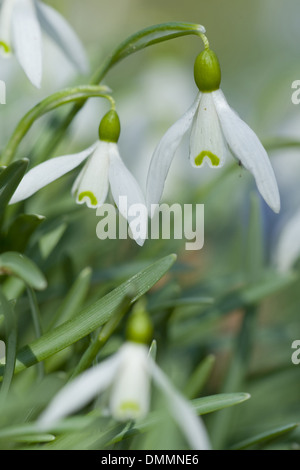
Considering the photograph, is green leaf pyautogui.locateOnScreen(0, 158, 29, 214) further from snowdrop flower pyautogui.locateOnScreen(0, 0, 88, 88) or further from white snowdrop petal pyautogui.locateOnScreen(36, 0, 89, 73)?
white snowdrop petal pyautogui.locateOnScreen(36, 0, 89, 73)

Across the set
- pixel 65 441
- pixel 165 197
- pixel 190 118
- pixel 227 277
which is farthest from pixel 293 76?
pixel 65 441

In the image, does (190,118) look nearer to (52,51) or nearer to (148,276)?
(148,276)

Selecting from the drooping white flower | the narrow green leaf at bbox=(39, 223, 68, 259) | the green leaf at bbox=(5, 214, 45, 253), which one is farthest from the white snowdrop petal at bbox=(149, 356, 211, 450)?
the narrow green leaf at bbox=(39, 223, 68, 259)

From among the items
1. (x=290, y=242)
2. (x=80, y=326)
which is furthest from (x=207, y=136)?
(x=290, y=242)

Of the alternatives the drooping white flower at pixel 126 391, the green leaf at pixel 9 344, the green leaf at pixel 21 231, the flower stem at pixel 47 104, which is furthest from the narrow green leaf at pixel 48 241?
the drooping white flower at pixel 126 391

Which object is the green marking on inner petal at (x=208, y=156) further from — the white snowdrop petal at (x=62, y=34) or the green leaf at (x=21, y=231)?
the white snowdrop petal at (x=62, y=34)

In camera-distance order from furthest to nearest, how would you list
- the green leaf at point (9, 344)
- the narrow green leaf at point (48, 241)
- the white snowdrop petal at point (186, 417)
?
the narrow green leaf at point (48, 241)
the green leaf at point (9, 344)
the white snowdrop petal at point (186, 417)

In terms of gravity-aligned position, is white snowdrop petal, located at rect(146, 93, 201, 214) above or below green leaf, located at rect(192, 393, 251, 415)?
above
